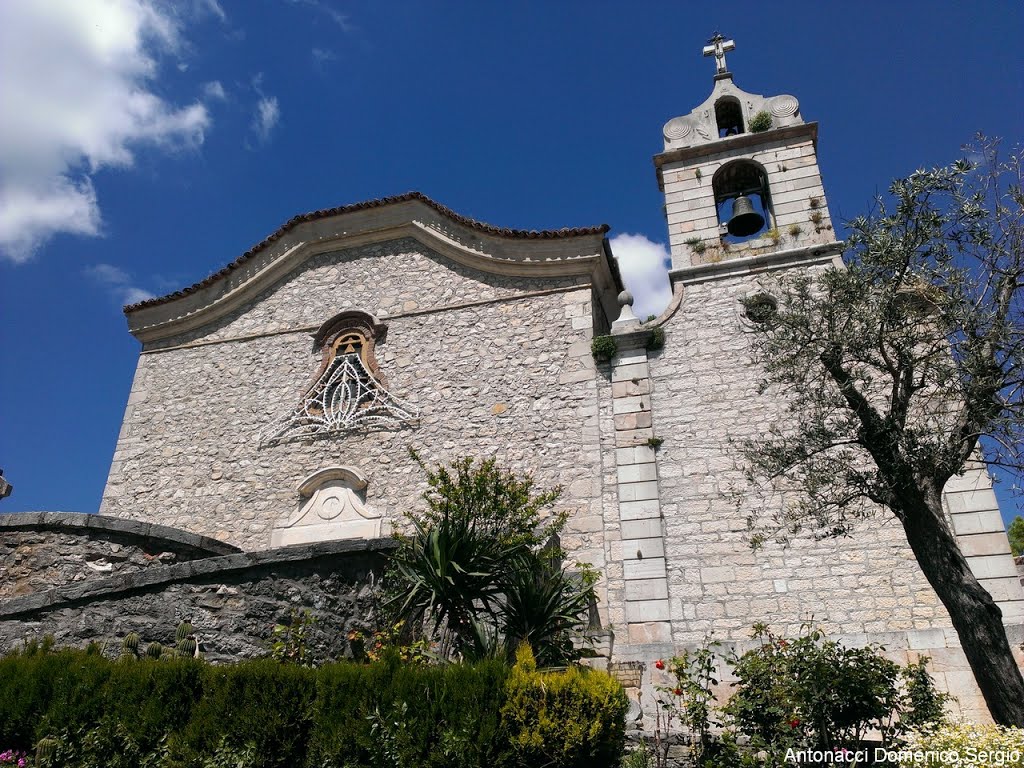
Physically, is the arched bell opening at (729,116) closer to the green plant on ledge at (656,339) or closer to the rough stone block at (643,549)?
the green plant on ledge at (656,339)

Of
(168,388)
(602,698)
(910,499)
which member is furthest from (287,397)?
(910,499)

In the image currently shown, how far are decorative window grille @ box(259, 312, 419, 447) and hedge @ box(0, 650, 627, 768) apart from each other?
6602mm

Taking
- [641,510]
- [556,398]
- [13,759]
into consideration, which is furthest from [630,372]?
[13,759]

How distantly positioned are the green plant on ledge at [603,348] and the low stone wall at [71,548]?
20.9 feet

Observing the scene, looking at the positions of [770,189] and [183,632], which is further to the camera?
[770,189]

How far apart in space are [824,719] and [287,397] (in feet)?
33.5

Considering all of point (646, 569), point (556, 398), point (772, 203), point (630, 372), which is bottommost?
point (646, 569)

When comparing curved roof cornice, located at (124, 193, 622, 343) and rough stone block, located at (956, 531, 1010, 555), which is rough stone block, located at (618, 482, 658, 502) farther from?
curved roof cornice, located at (124, 193, 622, 343)

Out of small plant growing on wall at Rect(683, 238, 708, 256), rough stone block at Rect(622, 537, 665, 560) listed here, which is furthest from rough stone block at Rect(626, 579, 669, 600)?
small plant growing on wall at Rect(683, 238, 708, 256)

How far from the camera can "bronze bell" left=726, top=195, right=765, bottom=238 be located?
38.0 feet

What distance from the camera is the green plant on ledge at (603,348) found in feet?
36.1

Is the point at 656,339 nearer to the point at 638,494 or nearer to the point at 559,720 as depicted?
the point at 638,494

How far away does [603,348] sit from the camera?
1104 cm

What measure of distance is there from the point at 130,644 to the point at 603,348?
283 inches
